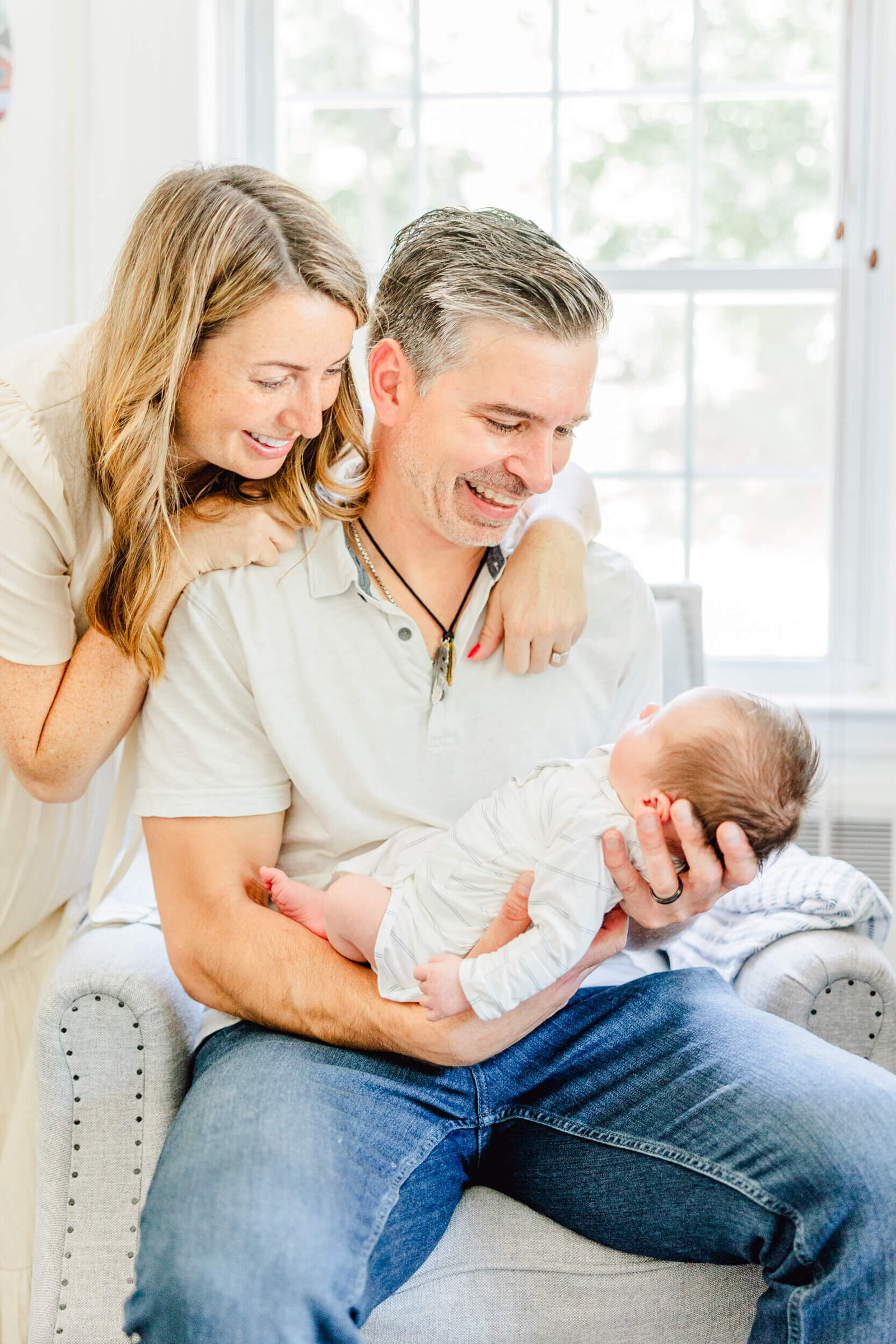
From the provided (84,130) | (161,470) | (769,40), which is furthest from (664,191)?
(161,470)

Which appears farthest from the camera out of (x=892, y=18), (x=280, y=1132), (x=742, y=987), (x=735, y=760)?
(x=892, y=18)

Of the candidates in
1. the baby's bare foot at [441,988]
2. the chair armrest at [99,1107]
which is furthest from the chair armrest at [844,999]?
the chair armrest at [99,1107]

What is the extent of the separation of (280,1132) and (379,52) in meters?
2.55

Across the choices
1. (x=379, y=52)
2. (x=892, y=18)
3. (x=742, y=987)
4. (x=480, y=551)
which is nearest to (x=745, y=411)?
(x=892, y=18)

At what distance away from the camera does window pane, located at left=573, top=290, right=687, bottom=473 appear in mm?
2787

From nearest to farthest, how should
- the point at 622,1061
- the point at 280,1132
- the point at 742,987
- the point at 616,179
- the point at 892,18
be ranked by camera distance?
the point at 280,1132
the point at 622,1061
the point at 742,987
the point at 892,18
the point at 616,179

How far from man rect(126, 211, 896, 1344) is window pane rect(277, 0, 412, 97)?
5.06ft

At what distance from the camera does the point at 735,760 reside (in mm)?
1278

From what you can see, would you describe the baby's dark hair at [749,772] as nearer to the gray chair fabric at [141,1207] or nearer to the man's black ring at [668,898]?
the man's black ring at [668,898]

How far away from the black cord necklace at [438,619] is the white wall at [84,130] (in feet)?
4.18

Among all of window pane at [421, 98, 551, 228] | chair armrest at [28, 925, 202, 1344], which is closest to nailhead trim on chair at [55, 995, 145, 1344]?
chair armrest at [28, 925, 202, 1344]

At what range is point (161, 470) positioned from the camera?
1392 mm

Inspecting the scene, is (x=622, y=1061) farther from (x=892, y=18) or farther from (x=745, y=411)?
(x=892, y=18)

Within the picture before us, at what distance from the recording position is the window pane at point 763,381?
278 centimetres
